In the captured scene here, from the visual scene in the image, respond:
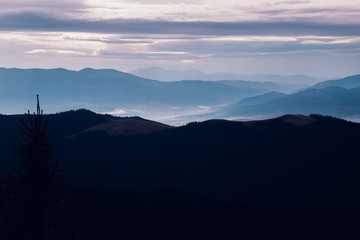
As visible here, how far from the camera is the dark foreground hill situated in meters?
77.2

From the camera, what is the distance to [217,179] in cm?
13525

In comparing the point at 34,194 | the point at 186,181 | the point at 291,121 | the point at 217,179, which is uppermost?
the point at 291,121

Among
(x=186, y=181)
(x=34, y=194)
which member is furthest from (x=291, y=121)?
(x=34, y=194)

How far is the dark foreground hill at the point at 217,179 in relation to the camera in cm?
7719

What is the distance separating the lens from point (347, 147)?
147750 millimetres

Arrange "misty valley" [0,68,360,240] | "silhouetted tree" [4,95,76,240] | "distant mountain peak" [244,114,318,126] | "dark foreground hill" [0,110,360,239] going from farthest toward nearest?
"distant mountain peak" [244,114,318,126], "dark foreground hill" [0,110,360,239], "misty valley" [0,68,360,240], "silhouetted tree" [4,95,76,240]

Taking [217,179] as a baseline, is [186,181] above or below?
below

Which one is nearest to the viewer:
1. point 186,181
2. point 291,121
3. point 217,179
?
point 186,181

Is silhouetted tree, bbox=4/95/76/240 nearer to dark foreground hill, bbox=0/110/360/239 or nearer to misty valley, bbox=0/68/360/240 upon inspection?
misty valley, bbox=0/68/360/240

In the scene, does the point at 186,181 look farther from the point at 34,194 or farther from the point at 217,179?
the point at 34,194

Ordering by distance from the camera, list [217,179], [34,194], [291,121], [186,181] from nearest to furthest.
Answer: [34,194]
[186,181]
[217,179]
[291,121]

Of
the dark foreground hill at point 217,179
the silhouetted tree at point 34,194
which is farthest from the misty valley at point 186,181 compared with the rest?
the dark foreground hill at point 217,179

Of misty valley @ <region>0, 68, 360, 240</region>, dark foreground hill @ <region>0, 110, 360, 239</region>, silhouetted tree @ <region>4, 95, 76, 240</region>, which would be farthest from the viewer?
dark foreground hill @ <region>0, 110, 360, 239</region>

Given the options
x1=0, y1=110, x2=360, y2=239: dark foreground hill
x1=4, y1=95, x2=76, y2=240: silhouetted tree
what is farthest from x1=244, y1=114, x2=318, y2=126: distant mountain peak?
x1=4, y1=95, x2=76, y2=240: silhouetted tree
